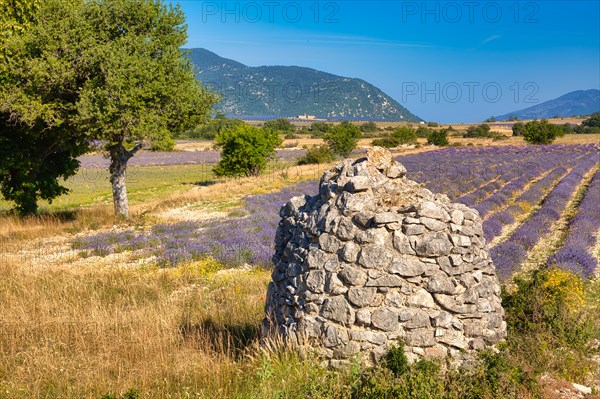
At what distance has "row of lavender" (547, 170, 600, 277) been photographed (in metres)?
12.1

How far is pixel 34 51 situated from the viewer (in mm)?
18234

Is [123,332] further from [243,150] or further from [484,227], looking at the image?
[243,150]

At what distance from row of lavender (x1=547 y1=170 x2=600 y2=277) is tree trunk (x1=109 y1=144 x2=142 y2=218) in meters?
16.1

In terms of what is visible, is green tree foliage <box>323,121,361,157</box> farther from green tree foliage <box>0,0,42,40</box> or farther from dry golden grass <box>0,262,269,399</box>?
dry golden grass <box>0,262,269,399</box>

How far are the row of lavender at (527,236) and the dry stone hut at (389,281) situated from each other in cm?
626

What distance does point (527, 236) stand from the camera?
15.5 meters

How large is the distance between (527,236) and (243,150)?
32056mm

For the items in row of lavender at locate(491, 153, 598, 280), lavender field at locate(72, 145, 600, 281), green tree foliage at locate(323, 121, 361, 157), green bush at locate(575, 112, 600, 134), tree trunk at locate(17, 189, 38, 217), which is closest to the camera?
row of lavender at locate(491, 153, 598, 280)

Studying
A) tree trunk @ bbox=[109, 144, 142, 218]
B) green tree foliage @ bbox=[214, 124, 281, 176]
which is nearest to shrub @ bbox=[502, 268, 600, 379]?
tree trunk @ bbox=[109, 144, 142, 218]

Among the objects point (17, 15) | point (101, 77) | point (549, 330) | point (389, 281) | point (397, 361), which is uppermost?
point (17, 15)

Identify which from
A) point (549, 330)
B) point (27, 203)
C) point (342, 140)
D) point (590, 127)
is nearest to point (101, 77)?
point (27, 203)

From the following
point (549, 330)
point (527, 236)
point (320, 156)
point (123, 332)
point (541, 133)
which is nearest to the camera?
point (549, 330)

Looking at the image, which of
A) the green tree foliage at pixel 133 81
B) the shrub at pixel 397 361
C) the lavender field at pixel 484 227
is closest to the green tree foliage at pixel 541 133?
the lavender field at pixel 484 227

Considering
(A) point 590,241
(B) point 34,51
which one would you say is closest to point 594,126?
(A) point 590,241
